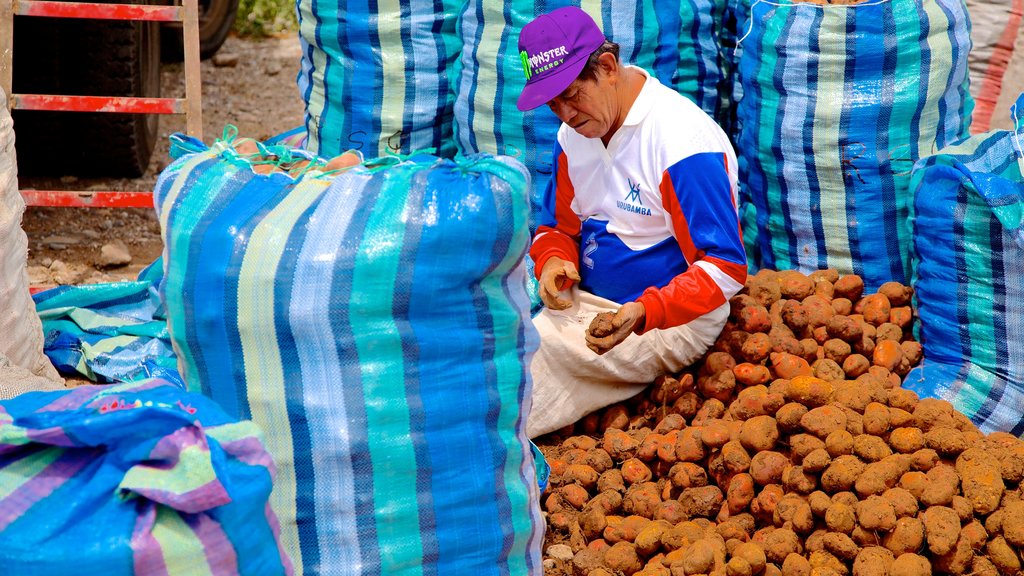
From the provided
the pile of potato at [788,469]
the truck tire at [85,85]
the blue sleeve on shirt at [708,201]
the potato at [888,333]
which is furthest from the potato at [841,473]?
the truck tire at [85,85]

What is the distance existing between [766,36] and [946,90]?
605mm

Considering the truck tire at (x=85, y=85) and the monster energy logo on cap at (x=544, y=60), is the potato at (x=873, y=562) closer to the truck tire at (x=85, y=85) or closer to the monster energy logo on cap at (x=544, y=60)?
the monster energy logo on cap at (x=544, y=60)

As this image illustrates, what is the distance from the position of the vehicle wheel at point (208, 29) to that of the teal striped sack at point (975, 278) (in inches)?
193

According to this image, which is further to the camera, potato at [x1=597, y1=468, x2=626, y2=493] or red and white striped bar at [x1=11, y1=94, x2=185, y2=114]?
red and white striped bar at [x1=11, y1=94, x2=185, y2=114]

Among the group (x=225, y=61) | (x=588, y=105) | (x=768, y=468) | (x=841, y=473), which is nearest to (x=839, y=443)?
(x=841, y=473)

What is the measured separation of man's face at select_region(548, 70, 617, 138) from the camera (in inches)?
122

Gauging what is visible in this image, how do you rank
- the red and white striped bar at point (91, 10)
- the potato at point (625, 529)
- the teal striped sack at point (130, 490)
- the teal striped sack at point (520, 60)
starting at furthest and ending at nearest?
the red and white striped bar at point (91, 10) < the teal striped sack at point (520, 60) < the potato at point (625, 529) < the teal striped sack at point (130, 490)

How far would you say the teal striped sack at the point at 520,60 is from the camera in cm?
374

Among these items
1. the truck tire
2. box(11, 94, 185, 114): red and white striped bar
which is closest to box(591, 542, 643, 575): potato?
box(11, 94, 185, 114): red and white striped bar

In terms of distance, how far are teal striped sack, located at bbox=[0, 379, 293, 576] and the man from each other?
1473 mm

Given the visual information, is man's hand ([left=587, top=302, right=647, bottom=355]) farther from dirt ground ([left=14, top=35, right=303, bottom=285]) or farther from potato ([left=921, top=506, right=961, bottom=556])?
dirt ground ([left=14, top=35, right=303, bottom=285])

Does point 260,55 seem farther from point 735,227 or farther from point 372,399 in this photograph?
point 372,399

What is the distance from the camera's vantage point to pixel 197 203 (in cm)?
218

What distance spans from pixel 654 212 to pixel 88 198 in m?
2.28
